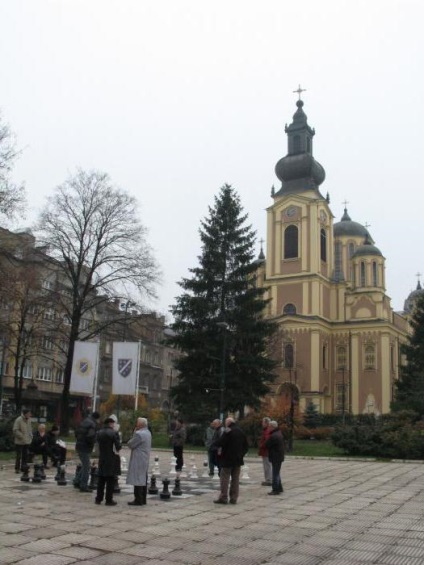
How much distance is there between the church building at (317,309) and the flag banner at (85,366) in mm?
41229

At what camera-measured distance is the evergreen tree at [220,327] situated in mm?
32750

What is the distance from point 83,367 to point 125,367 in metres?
1.51

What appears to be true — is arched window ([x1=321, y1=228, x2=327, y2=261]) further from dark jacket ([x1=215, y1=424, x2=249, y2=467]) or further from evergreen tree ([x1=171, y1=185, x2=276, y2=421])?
dark jacket ([x1=215, y1=424, x2=249, y2=467])

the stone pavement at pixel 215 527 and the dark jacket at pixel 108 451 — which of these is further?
the dark jacket at pixel 108 451

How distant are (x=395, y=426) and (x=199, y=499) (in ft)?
51.5

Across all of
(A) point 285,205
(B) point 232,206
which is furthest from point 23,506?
(A) point 285,205

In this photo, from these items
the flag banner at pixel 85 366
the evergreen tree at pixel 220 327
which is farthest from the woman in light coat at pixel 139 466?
the evergreen tree at pixel 220 327

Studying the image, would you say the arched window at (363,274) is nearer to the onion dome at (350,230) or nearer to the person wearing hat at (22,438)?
the onion dome at (350,230)

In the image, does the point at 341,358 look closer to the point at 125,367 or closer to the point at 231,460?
the point at 125,367

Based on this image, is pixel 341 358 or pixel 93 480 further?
pixel 341 358

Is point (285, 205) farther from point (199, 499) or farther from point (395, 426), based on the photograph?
point (199, 499)

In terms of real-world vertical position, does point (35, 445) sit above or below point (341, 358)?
below

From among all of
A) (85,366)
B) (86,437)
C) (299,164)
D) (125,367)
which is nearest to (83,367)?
(85,366)

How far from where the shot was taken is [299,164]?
223ft
